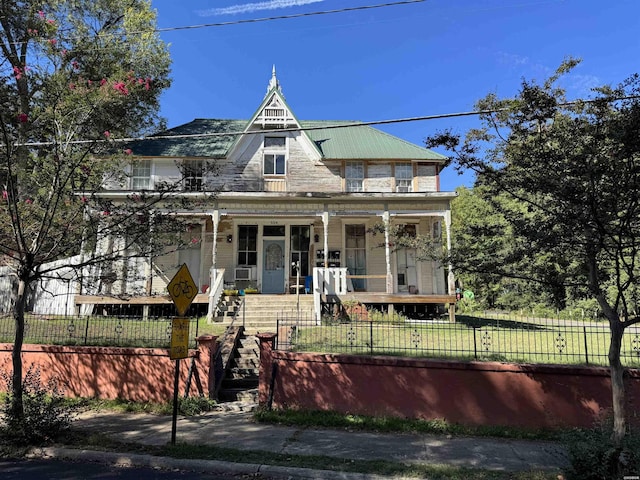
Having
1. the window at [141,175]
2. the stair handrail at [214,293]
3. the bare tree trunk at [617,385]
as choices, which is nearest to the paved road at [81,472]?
the bare tree trunk at [617,385]

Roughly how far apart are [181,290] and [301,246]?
12628 millimetres

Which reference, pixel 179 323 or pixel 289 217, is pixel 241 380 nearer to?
pixel 179 323

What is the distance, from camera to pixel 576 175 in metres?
5.43

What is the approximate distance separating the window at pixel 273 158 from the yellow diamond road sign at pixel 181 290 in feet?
40.9

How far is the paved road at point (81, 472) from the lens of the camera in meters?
5.36

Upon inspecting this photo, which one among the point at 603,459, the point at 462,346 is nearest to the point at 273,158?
the point at 462,346

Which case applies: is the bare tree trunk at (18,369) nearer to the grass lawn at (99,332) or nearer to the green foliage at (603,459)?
the grass lawn at (99,332)

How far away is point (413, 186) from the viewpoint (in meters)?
18.5

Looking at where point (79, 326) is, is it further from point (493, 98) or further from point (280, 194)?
point (493, 98)

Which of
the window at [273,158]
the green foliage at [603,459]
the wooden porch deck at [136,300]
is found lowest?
the green foliage at [603,459]

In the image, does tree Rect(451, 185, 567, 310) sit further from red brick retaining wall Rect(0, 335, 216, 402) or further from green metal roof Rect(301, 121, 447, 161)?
green metal roof Rect(301, 121, 447, 161)

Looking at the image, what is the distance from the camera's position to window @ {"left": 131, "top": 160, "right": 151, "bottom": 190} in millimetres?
18438

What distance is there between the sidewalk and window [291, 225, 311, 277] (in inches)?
438

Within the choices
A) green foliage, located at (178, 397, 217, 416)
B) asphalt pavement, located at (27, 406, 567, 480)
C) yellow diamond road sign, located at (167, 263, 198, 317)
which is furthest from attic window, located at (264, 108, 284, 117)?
asphalt pavement, located at (27, 406, 567, 480)
